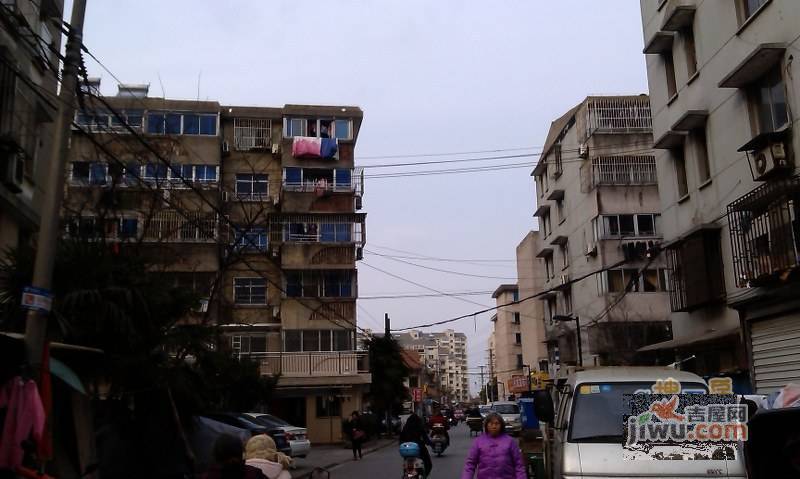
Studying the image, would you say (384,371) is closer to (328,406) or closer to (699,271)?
(328,406)

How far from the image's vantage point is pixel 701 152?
67.3ft

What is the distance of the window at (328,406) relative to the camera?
3872 cm

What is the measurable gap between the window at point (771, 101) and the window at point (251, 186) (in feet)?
89.4

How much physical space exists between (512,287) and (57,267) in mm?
89374

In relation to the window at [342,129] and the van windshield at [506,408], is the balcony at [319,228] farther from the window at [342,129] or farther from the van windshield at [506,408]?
the van windshield at [506,408]

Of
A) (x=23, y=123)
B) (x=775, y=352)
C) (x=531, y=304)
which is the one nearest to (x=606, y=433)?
(x=775, y=352)

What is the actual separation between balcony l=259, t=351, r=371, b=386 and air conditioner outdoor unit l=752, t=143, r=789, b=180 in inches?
984

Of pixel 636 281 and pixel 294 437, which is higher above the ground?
pixel 636 281

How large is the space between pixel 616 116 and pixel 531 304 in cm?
2822

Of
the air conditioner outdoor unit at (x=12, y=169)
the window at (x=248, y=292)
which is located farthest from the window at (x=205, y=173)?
the air conditioner outdoor unit at (x=12, y=169)

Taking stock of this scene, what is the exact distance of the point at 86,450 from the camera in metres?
10.1

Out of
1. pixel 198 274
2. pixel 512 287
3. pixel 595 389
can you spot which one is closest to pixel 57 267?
pixel 595 389

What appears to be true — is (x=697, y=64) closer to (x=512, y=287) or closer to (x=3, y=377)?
(x=3, y=377)

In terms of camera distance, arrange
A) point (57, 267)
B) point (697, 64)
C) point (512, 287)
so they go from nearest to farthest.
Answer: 1. point (57, 267)
2. point (697, 64)
3. point (512, 287)
